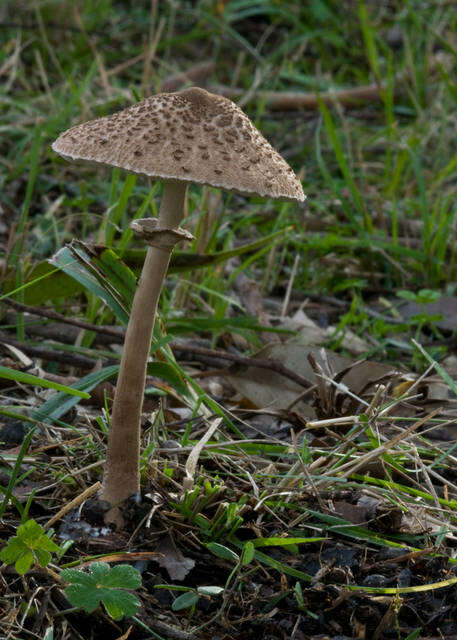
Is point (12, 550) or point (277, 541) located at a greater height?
point (12, 550)

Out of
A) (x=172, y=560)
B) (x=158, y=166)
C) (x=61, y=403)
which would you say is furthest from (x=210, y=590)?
(x=158, y=166)

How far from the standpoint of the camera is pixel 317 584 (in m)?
1.96

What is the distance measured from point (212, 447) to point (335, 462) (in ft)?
1.26

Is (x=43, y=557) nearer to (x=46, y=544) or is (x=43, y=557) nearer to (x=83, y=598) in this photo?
(x=46, y=544)

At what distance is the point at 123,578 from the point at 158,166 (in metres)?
0.95

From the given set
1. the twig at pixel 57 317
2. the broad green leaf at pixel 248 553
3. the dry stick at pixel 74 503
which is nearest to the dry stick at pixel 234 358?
the twig at pixel 57 317

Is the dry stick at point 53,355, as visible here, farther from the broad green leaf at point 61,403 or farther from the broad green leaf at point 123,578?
the broad green leaf at point 123,578

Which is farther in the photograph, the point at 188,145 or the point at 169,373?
the point at 169,373

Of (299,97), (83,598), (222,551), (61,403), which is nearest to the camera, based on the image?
(83,598)

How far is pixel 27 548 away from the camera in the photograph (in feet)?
5.90

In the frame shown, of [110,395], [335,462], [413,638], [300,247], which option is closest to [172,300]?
[110,395]

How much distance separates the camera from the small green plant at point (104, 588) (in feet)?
5.62

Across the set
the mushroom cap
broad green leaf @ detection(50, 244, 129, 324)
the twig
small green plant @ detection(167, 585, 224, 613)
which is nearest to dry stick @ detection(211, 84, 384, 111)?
the twig

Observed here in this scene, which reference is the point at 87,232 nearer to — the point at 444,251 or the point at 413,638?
the point at 444,251
